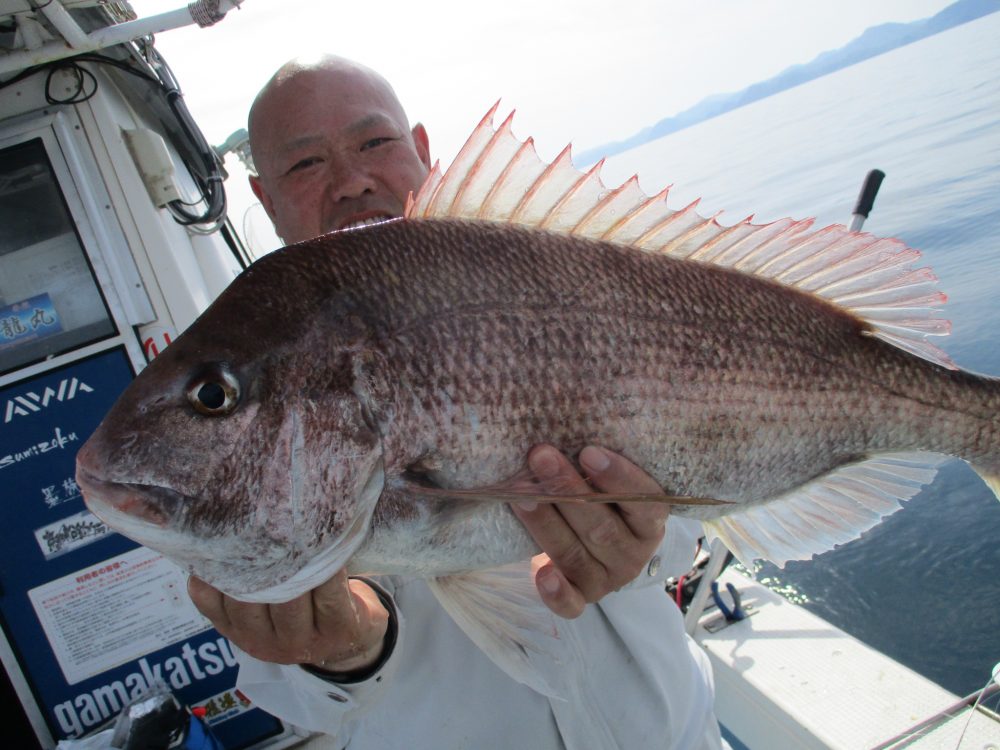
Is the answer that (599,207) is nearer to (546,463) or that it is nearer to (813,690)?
(546,463)

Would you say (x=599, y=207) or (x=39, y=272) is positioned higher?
(x=39, y=272)

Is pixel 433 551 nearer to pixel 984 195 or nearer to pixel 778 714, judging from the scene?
pixel 778 714

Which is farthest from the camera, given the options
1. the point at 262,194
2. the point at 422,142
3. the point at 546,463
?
the point at 422,142

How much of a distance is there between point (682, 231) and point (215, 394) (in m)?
1.00

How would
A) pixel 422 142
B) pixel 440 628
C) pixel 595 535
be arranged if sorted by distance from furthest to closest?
pixel 422 142 < pixel 440 628 < pixel 595 535

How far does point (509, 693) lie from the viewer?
5.00 ft

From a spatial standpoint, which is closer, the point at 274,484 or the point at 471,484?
the point at 274,484

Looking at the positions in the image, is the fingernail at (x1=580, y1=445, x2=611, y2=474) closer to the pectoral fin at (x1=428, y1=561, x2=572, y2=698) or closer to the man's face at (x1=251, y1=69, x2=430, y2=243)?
the pectoral fin at (x1=428, y1=561, x2=572, y2=698)

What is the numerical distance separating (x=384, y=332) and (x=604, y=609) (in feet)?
3.20

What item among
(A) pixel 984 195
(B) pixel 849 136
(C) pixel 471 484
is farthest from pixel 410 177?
(B) pixel 849 136

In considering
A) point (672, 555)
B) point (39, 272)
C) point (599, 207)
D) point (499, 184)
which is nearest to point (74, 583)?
point (39, 272)

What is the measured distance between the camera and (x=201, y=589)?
46.7 inches

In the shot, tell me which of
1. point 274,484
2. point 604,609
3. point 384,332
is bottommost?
point 604,609

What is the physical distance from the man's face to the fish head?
1.07 meters
